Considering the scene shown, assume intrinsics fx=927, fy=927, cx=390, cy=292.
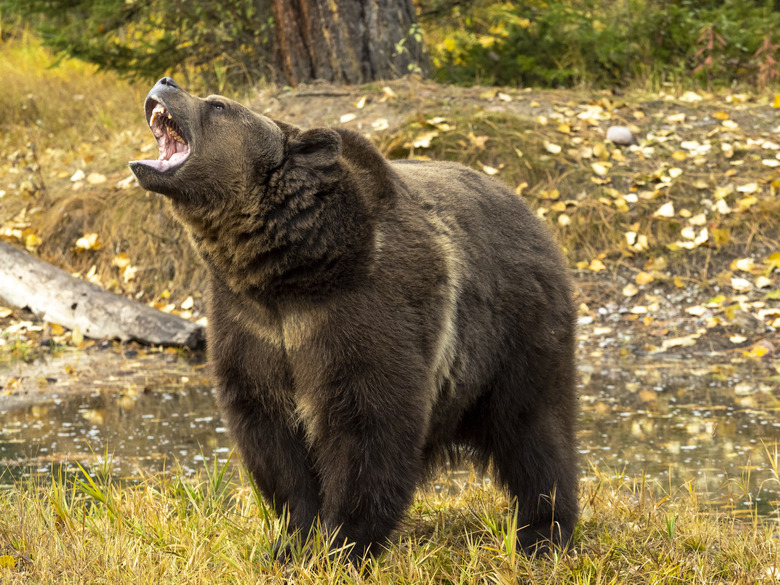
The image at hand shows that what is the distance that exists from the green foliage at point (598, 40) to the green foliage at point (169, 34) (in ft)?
6.84

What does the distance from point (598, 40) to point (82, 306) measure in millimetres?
6461

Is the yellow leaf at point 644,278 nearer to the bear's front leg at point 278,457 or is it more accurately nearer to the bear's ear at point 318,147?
the bear's front leg at point 278,457

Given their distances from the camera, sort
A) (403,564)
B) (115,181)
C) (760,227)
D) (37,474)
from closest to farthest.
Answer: (403,564)
(37,474)
(760,227)
(115,181)

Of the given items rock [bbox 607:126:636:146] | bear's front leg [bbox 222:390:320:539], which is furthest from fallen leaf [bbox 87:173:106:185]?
bear's front leg [bbox 222:390:320:539]

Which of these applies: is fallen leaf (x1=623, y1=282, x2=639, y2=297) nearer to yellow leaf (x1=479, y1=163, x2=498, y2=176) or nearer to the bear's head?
yellow leaf (x1=479, y1=163, x2=498, y2=176)

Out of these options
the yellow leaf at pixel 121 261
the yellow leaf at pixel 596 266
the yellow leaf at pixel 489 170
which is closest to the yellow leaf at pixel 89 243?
the yellow leaf at pixel 121 261

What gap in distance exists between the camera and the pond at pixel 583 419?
4.61m

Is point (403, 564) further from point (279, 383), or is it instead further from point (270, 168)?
point (270, 168)

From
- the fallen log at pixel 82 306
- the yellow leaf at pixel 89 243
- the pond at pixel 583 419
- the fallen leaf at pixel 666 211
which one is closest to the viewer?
the pond at pixel 583 419

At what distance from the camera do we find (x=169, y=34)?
34.7ft

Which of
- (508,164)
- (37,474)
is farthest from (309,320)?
(508,164)

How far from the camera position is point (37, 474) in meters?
4.49

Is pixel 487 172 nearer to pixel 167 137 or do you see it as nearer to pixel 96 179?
pixel 96 179

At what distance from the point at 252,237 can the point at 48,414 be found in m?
3.43
